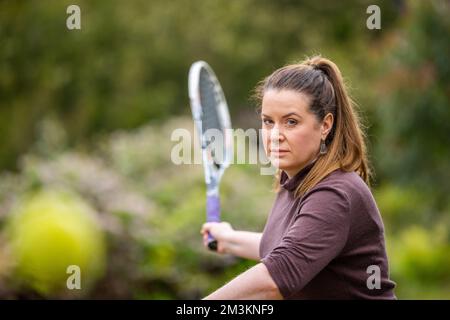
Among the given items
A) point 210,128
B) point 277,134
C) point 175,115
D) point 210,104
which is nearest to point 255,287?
point 277,134

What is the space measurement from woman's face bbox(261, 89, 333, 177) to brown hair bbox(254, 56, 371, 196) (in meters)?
0.03

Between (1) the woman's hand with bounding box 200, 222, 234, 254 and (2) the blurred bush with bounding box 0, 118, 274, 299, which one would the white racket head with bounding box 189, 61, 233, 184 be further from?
(2) the blurred bush with bounding box 0, 118, 274, 299

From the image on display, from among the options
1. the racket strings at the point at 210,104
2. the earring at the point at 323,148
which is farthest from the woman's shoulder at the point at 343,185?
the racket strings at the point at 210,104

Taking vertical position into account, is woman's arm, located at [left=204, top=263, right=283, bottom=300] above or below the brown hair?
below

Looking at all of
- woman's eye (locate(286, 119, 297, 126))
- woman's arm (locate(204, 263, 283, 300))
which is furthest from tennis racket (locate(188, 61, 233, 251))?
woman's arm (locate(204, 263, 283, 300))

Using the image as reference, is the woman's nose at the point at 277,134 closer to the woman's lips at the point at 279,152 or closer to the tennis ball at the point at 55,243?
the woman's lips at the point at 279,152

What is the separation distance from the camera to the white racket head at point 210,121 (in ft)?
14.4

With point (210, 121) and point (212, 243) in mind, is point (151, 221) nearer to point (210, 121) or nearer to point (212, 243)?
point (210, 121)

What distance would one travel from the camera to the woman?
265 centimetres

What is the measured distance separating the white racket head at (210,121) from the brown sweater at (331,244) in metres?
1.40

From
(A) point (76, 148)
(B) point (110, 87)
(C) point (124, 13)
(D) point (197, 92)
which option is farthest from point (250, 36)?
(D) point (197, 92)

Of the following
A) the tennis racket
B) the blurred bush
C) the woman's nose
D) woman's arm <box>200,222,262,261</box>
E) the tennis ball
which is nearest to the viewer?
the woman's nose

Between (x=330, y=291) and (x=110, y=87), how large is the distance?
14.7 m

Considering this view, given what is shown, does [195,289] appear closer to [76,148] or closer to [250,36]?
[76,148]
